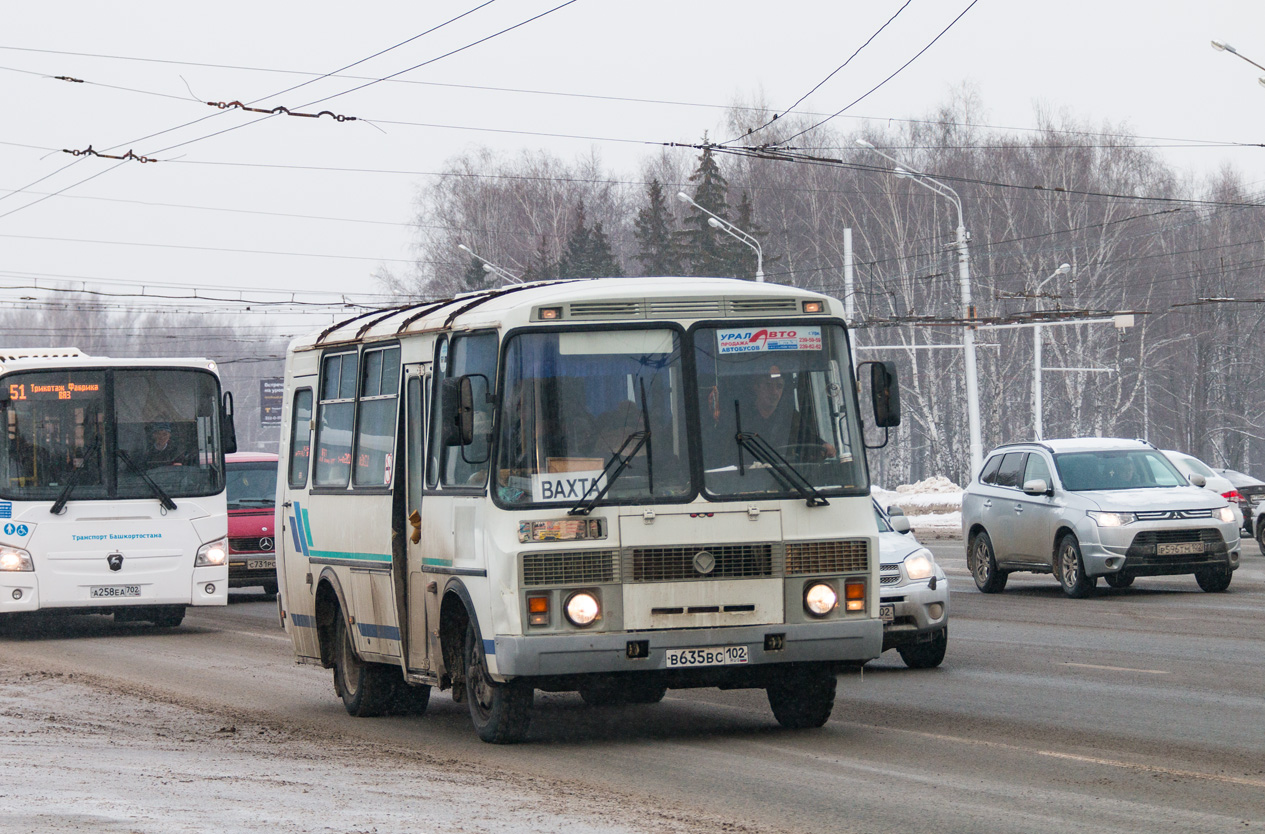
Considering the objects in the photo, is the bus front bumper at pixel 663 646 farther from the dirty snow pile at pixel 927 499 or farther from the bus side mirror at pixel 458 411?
the dirty snow pile at pixel 927 499

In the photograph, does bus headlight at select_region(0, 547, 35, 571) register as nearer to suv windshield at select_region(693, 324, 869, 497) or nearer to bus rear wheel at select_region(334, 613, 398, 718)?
bus rear wheel at select_region(334, 613, 398, 718)

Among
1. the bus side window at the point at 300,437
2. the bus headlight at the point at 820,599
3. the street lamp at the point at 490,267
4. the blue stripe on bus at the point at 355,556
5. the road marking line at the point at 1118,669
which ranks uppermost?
the street lamp at the point at 490,267

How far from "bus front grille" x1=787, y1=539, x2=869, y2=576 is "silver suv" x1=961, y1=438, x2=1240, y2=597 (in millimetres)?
10815

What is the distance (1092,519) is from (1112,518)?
22cm

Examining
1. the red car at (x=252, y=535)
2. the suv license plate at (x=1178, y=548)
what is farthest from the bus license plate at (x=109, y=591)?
the suv license plate at (x=1178, y=548)

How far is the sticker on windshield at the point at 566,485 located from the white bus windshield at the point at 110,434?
11.3 meters

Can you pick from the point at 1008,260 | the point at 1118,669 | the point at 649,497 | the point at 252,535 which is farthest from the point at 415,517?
the point at 1008,260

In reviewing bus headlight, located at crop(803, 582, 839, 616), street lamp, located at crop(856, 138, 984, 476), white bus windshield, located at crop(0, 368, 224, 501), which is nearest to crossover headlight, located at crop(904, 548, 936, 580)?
bus headlight, located at crop(803, 582, 839, 616)

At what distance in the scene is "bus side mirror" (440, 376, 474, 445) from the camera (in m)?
9.66

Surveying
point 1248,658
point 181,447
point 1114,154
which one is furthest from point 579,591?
point 1114,154

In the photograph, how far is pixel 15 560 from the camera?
63.7 ft

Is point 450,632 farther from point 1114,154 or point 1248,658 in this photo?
point 1114,154

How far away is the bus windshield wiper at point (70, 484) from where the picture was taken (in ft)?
64.3

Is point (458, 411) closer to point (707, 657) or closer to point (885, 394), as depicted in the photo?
point (707, 657)
